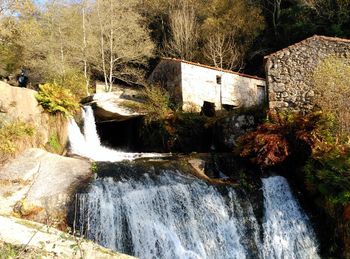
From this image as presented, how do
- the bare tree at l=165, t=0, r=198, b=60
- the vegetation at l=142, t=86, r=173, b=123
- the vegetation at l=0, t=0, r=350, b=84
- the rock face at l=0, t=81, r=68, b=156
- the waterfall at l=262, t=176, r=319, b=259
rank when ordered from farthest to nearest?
1. the bare tree at l=165, t=0, r=198, b=60
2. the vegetation at l=0, t=0, r=350, b=84
3. the vegetation at l=142, t=86, r=173, b=123
4. the rock face at l=0, t=81, r=68, b=156
5. the waterfall at l=262, t=176, r=319, b=259

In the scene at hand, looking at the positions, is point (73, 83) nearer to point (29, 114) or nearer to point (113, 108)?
point (113, 108)

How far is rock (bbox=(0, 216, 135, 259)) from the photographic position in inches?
154

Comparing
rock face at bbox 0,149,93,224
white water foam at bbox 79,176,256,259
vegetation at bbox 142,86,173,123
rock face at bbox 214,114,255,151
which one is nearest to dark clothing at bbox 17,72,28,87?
vegetation at bbox 142,86,173,123

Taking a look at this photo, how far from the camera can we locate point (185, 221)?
9.58m

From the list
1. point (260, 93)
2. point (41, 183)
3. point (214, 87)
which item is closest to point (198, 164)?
point (41, 183)

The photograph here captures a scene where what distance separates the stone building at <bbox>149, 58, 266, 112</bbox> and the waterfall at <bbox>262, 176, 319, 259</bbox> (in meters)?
7.71

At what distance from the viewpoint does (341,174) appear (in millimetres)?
9742

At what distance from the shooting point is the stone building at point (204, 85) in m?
18.4

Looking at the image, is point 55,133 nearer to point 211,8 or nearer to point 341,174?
point 341,174

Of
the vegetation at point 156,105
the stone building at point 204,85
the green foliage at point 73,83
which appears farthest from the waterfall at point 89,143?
the stone building at point 204,85

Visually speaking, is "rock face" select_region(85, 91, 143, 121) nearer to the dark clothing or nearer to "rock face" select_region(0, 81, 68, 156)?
"rock face" select_region(0, 81, 68, 156)

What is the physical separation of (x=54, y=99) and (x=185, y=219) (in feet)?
20.5

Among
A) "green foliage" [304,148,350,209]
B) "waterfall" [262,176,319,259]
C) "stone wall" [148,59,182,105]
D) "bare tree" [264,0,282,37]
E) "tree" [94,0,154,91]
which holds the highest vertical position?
"bare tree" [264,0,282,37]

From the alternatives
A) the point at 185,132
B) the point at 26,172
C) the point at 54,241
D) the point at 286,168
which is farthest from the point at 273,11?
the point at 54,241
